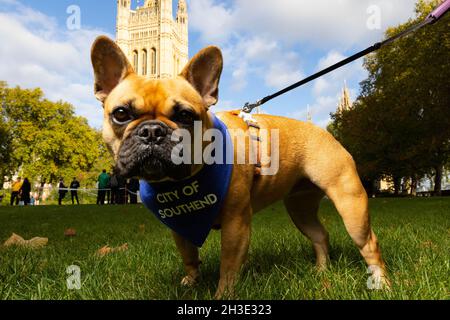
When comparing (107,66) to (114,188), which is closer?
(107,66)

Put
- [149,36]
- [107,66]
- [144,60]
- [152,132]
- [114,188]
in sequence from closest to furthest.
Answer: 1. [152,132]
2. [107,66]
3. [114,188]
4. [149,36]
5. [144,60]

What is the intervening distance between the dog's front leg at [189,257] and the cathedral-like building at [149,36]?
8538cm

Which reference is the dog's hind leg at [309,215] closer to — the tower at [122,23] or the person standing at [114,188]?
the person standing at [114,188]

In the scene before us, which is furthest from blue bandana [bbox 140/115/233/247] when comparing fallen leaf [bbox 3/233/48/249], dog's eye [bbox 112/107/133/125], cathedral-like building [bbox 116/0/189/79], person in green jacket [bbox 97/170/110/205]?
cathedral-like building [bbox 116/0/189/79]

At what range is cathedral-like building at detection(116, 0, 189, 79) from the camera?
285ft

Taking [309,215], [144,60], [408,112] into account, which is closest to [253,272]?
[309,215]

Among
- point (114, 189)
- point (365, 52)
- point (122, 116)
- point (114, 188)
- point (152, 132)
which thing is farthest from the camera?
point (114, 189)

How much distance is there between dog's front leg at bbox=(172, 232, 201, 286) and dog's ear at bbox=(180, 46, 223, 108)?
0.96 meters

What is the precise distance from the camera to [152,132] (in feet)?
6.81

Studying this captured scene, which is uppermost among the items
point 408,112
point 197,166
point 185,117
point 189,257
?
point 408,112

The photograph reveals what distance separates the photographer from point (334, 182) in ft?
9.26

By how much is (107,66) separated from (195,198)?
3.40 feet

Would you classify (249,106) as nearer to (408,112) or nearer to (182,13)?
(408,112)

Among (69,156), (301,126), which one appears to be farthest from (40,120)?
(301,126)
